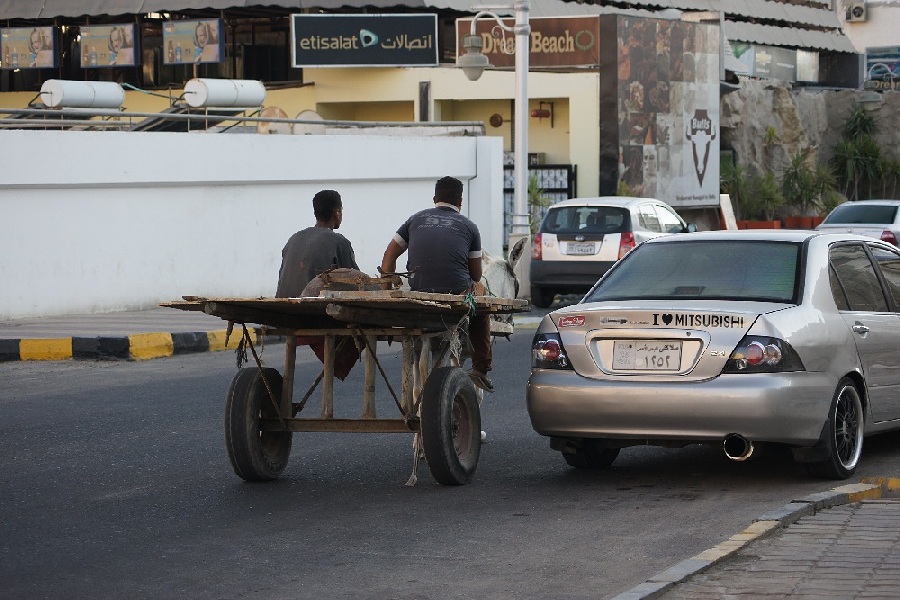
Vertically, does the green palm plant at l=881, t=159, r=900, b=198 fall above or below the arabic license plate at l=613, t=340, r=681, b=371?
above

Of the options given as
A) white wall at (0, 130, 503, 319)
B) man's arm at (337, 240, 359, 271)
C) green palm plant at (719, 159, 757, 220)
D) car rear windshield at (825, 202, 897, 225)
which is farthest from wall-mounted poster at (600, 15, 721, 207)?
man's arm at (337, 240, 359, 271)

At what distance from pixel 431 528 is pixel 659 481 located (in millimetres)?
1864

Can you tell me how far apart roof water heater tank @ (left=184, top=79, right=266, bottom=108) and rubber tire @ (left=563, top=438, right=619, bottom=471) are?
18789 mm

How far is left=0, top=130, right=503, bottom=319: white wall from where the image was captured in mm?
19656

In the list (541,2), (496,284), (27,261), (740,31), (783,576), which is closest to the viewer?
(783,576)

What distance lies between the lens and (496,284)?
1086cm

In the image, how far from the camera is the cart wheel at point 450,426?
820 centimetres

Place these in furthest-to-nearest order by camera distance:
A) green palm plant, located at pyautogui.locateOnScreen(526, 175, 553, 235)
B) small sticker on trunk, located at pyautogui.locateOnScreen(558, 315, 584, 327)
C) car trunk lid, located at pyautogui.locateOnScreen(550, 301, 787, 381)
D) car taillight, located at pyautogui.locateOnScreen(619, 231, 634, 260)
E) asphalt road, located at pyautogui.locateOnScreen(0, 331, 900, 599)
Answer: green palm plant, located at pyautogui.locateOnScreen(526, 175, 553, 235)
car taillight, located at pyautogui.locateOnScreen(619, 231, 634, 260)
small sticker on trunk, located at pyautogui.locateOnScreen(558, 315, 584, 327)
car trunk lid, located at pyautogui.locateOnScreen(550, 301, 787, 381)
asphalt road, located at pyautogui.locateOnScreen(0, 331, 900, 599)

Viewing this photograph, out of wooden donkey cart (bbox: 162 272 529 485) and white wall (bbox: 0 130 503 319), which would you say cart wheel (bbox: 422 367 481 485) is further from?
white wall (bbox: 0 130 503 319)

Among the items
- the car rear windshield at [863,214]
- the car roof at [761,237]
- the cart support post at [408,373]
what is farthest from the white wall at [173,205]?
the car roof at [761,237]

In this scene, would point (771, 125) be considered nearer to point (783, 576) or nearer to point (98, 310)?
point (98, 310)

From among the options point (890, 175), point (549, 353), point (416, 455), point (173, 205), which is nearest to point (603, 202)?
point (173, 205)

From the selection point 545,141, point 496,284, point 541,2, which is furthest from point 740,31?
point 496,284

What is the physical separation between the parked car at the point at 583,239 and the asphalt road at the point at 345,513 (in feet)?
37.5
